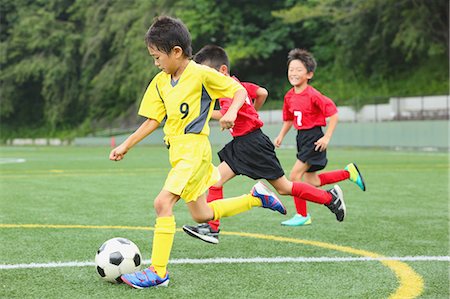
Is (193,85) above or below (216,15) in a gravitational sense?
below

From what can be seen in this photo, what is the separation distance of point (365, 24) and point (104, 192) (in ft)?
93.7

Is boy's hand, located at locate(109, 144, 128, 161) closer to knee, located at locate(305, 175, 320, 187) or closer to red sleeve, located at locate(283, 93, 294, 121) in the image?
red sleeve, located at locate(283, 93, 294, 121)

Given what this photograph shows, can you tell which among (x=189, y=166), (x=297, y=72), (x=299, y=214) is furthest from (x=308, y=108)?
(x=189, y=166)

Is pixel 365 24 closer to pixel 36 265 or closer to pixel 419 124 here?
pixel 419 124

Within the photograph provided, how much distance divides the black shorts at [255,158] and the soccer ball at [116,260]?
69.2 inches

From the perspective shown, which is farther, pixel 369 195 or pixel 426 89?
pixel 426 89

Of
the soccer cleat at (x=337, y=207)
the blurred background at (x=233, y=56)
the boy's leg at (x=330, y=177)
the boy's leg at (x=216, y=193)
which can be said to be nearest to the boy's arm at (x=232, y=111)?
the boy's leg at (x=216, y=193)

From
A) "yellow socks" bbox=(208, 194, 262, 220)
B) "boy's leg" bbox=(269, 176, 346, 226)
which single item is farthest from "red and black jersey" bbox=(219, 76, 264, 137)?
"yellow socks" bbox=(208, 194, 262, 220)

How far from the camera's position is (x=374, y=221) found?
7.73 m

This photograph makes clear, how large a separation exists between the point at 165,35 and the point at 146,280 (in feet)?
4.86

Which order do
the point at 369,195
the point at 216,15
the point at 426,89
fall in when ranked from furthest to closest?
1. the point at 216,15
2. the point at 426,89
3. the point at 369,195

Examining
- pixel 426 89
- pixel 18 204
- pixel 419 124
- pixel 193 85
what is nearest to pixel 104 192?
pixel 18 204

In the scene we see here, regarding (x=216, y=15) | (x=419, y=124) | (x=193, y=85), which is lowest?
(x=419, y=124)

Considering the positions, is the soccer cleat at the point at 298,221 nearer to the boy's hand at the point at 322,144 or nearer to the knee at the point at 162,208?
the boy's hand at the point at 322,144
